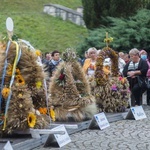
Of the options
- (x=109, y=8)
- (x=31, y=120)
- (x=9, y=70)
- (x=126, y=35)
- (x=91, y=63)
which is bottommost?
(x=31, y=120)

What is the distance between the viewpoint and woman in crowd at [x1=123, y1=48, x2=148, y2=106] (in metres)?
15.3

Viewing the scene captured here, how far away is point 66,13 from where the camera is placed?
1288 inches

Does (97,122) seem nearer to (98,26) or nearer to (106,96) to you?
(106,96)

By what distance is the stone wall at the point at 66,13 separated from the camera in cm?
3262

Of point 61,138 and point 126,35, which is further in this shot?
point 126,35

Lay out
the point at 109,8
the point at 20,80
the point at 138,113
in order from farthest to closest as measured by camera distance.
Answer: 1. the point at 109,8
2. the point at 138,113
3. the point at 20,80

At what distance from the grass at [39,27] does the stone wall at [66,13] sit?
336mm

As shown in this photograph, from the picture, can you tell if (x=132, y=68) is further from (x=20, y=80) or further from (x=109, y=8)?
(x=109, y=8)

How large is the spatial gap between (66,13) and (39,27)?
310 centimetres

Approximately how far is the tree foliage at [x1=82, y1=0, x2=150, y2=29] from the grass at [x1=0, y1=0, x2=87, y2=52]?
3.54 feet

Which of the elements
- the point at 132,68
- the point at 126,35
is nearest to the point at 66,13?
the point at 126,35

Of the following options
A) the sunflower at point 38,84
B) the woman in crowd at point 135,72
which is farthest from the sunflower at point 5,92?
the woman in crowd at point 135,72

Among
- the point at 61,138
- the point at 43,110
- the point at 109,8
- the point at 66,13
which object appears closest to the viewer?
the point at 61,138

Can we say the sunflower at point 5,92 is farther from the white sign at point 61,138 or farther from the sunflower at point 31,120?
the white sign at point 61,138
